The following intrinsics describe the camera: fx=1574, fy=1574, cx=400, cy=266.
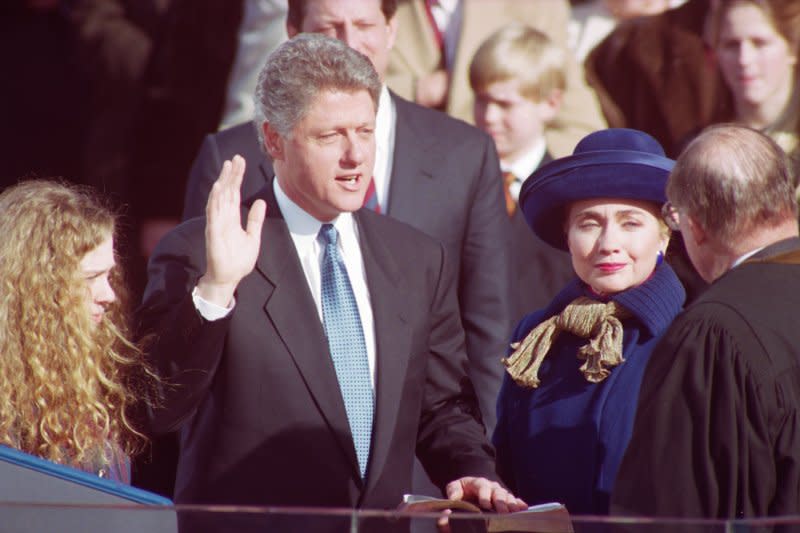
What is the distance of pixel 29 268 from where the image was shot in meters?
3.25

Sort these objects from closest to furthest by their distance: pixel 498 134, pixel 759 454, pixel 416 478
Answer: pixel 759 454, pixel 416 478, pixel 498 134

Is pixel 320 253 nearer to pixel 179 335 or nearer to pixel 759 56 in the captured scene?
pixel 179 335

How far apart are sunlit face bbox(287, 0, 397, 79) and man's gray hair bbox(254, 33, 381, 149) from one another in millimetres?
792

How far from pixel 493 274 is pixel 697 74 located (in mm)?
1420

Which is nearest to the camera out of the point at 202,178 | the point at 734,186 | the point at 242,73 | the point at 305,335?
the point at 734,186

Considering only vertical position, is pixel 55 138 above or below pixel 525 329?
above

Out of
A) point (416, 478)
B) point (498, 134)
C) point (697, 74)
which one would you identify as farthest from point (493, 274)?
point (697, 74)

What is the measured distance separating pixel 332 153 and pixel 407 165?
885mm

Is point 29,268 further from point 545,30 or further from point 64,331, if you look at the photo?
point 545,30

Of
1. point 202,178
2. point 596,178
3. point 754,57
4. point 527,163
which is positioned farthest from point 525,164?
point 596,178

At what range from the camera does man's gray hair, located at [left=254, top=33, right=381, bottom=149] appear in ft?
11.8

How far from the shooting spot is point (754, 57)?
5223 mm

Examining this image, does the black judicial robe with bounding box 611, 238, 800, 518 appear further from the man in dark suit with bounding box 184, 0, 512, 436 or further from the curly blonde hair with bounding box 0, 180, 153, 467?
the man in dark suit with bounding box 184, 0, 512, 436

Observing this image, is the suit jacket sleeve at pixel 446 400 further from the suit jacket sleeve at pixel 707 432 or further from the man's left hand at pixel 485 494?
the suit jacket sleeve at pixel 707 432
